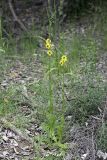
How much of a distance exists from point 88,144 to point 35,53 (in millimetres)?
2716

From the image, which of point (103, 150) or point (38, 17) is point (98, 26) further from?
point (103, 150)

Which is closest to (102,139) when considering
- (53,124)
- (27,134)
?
(53,124)

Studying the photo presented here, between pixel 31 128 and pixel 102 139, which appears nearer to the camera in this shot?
pixel 102 139

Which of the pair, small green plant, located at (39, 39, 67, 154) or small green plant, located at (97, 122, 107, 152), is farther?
small green plant, located at (39, 39, 67, 154)

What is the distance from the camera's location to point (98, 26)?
23.0ft

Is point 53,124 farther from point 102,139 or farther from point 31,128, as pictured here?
point 102,139

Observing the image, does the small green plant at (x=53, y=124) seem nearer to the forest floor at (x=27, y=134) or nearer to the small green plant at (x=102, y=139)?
the forest floor at (x=27, y=134)

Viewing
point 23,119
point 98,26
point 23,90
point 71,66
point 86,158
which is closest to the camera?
point 86,158

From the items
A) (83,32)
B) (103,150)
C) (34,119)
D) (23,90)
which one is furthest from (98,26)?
(103,150)

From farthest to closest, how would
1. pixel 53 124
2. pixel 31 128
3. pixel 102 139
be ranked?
pixel 31 128, pixel 53 124, pixel 102 139

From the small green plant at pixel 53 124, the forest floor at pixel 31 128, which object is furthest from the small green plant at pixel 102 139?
the small green plant at pixel 53 124

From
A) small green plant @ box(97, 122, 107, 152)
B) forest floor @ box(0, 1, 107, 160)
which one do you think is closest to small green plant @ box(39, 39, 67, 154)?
forest floor @ box(0, 1, 107, 160)

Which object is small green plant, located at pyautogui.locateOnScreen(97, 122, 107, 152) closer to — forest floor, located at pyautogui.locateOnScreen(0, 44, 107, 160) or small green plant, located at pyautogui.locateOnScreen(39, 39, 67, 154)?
forest floor, located at pyautogui.locateOnScreen(0, 44, 107, 160)

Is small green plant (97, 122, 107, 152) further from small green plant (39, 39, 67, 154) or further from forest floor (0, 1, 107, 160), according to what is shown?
small green plant (39, 39, 67, 154)
